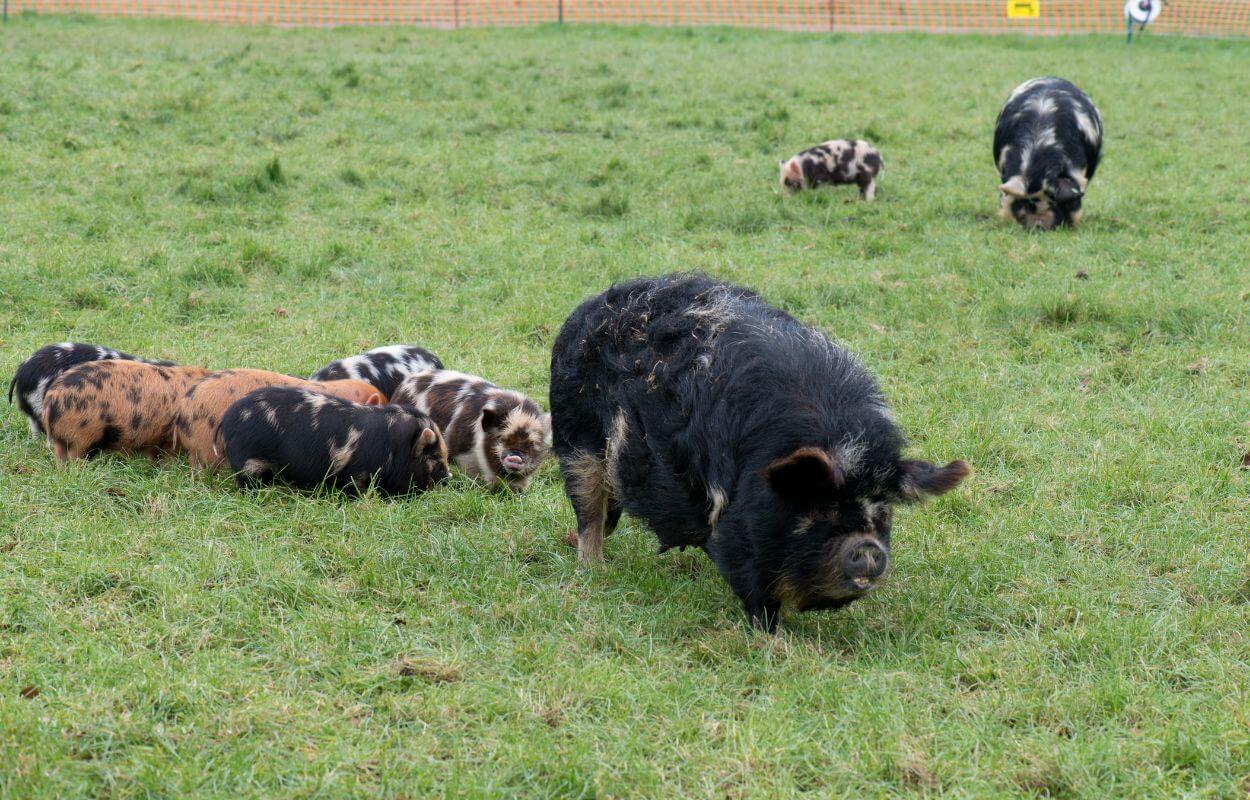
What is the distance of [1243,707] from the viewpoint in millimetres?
3914

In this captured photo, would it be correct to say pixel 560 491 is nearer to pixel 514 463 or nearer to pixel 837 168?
pixel 514 463

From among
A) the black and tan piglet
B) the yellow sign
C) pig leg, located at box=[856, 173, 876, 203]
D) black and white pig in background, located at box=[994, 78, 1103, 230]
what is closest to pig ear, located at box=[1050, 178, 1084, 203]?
black and white pig in background, located at box=[994, 78, 1103, 230]

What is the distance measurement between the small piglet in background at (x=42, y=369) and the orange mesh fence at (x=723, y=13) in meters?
16.9

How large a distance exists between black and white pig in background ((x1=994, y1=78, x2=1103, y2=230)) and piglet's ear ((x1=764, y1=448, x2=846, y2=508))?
7324 mm

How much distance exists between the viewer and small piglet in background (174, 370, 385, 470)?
598cm

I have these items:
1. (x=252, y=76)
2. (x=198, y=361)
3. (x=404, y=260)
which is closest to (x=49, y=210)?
(x=404, y=260)

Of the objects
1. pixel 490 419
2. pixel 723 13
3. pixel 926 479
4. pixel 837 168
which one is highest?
pixel 723 13

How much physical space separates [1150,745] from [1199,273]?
6.65m

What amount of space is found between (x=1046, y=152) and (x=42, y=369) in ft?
28.2

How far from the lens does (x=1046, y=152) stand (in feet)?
36.6

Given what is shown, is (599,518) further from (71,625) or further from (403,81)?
(403,81)

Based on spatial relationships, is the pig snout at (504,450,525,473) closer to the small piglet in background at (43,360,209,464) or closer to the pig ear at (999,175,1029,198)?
the small piglet in background at (43,360,209,464)

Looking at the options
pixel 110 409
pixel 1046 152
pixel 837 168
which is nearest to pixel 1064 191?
pixel 1046 152

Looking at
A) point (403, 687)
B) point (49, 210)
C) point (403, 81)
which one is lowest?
point (403, 687)
